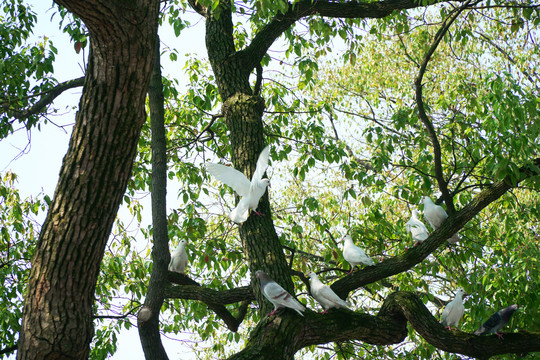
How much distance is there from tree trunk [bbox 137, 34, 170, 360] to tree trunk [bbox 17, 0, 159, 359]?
198cm

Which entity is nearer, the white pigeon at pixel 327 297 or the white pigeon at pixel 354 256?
the white pigeon at pixel 327 297

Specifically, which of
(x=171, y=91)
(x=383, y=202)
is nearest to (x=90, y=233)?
(x=171, y=91)

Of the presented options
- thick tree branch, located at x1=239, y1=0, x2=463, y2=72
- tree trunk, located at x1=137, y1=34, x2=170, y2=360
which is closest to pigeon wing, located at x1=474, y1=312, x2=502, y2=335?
tree trunk, located at x1=137, y1=34, x2=170, y2=360

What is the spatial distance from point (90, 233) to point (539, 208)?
5715 millimetres

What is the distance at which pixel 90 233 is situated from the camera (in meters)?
2.40

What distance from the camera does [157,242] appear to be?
4.69 m

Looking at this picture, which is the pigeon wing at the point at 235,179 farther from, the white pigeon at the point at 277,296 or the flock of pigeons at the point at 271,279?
the white pigeon at the point at 277,296

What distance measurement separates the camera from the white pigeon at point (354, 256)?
550 cm

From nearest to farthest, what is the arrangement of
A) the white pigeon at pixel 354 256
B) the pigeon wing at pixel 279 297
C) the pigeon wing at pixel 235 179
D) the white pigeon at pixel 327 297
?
the pigeon wing at pixel 279 297, the white pigeon at pixel 327 297, the pigeon wing at pixel 235 179, the white pigeon at pixel 354 256

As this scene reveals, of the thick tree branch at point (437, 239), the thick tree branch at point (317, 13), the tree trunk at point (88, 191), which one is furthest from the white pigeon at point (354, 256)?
the tree trunk at point (88, 191)

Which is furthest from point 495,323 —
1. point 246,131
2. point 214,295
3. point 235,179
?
point 246,131

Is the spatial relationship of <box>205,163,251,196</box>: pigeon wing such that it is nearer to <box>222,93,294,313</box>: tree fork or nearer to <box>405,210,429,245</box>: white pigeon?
<box>222,93,294,313</box>: tree fork

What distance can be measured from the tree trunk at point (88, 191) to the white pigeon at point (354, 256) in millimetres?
3503

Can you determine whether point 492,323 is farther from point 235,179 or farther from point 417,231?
point 235,179
